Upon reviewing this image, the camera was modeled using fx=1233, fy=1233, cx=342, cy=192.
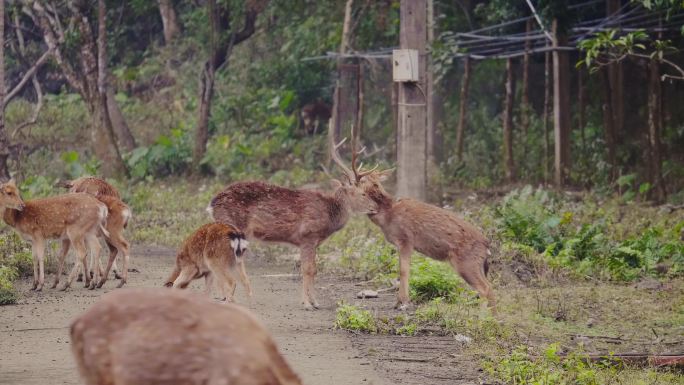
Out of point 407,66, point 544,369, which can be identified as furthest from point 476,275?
point 407,66

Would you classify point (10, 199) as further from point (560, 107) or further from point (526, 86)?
point (526, 86)

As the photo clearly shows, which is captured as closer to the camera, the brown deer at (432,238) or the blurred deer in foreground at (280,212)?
the brown deer at (432,238)

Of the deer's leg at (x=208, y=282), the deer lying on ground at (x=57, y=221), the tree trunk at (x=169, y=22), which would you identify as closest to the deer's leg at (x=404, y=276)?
the deer's leg at (x=208, y=282)

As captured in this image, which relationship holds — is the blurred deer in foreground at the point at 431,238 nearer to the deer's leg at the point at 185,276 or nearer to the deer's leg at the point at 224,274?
the deer's leg at the point at 224,274

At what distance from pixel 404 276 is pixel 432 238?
518 millimetres

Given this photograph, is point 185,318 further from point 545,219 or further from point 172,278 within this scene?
point 545,219

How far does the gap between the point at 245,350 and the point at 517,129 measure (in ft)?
68.0

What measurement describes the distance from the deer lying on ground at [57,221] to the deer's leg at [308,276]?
2.24 meters

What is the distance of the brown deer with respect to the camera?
12039mm

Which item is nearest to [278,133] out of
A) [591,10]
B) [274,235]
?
[591,10]

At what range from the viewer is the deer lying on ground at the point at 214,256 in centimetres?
1136

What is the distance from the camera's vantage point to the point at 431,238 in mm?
12414

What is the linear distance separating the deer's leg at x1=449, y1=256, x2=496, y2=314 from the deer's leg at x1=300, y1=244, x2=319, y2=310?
4.73 feet

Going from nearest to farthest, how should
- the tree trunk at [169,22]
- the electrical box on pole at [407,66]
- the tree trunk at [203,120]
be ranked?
the electrical box on pole at [407,66] → the tree trunk at [203,120] → the tree trunk at [169,22]
